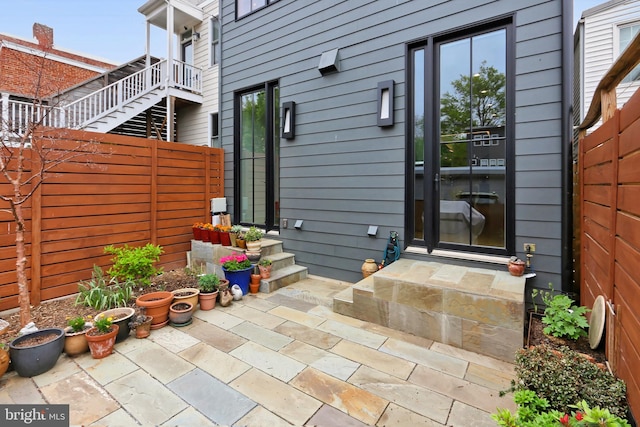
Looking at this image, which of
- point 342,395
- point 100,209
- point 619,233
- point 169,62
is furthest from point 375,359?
point 169,62

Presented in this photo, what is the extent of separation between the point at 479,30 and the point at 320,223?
3249 mm

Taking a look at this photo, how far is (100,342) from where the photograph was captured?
258 centimetres

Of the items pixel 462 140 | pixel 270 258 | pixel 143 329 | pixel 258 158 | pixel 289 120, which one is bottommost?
pixel 143 329

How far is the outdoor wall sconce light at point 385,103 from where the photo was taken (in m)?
3.95

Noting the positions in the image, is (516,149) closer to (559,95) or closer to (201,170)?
(559,95)

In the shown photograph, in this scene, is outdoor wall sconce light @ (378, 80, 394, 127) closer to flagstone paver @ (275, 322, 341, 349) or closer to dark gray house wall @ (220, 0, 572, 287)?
dark gray house wall @ (220, 0, 572, 287)

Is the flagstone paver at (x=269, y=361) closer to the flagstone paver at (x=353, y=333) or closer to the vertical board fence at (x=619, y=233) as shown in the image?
the flagstone paver at (x=353, y=333)

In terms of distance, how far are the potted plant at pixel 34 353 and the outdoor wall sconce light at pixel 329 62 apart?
4.44 metres

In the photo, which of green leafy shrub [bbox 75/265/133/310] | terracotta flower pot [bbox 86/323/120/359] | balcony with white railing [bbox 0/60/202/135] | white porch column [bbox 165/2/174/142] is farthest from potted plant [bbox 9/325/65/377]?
white porch column [bbox 165/2/174/142]

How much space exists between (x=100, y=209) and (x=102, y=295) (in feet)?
4.35

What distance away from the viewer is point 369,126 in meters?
4.20

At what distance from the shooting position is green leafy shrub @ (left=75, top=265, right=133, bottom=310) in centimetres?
343

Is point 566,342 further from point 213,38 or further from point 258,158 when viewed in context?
point 213,38

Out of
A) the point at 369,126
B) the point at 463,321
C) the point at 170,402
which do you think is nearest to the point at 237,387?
the point at 170,402
